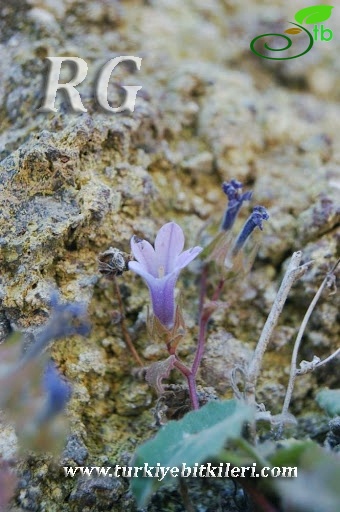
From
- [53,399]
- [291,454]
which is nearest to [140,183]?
[53,399]

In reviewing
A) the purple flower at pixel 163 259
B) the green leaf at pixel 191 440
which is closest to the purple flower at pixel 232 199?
the purple flower at pixel 163 259

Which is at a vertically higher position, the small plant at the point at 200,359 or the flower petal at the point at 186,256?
the flower petal at the point at 186,256

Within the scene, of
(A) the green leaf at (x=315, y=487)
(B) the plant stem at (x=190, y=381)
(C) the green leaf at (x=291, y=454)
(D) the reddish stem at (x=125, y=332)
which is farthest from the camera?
(D) the reddish stem at (x=125, y=332)

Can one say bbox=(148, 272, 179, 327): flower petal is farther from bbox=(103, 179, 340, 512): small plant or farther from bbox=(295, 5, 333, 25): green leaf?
bbox=(295, 5, 333, 25): green leaf

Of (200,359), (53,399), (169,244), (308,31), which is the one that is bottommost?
(200,359)

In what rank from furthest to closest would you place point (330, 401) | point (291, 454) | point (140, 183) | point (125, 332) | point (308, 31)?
point (308, 31)
point (140, 183)
point (125, 332)
point (330, 401)
point (291, 454)

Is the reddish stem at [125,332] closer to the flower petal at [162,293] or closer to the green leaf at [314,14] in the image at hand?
the flower petal at [162,293]

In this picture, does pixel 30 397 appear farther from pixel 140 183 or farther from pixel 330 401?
pixel 140 183
